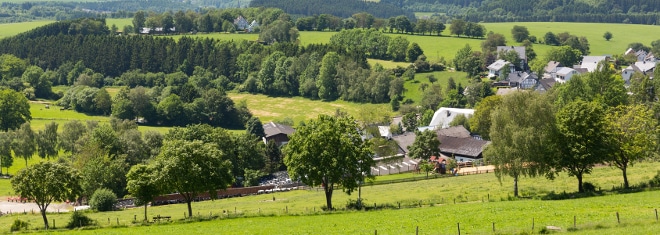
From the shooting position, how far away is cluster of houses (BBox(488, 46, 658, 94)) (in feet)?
496

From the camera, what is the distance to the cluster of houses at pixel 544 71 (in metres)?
151

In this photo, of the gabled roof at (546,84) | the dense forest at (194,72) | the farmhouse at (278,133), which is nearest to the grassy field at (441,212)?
the farmhouse at (278,133)

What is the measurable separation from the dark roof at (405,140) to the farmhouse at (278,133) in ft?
53.8

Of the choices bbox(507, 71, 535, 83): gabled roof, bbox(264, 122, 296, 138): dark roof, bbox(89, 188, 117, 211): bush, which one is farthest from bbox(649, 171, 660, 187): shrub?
bbox(507, 71, 535, 83): gabled roof

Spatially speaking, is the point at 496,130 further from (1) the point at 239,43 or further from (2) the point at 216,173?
(1) the point at 239,43

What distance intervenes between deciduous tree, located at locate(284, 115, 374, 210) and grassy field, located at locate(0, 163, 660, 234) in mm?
2664

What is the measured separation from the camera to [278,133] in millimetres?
115000

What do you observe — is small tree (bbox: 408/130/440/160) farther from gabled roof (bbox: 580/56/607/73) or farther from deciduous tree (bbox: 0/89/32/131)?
gabled roof (bbox: 580/56/607/73)

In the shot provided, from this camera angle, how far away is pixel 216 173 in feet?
196

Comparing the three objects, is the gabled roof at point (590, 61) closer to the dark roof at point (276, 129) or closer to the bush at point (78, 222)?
the dark roof at point (276, 129)

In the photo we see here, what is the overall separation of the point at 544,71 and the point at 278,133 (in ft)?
247

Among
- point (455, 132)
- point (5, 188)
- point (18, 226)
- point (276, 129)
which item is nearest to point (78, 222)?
Result: point (18, 226)

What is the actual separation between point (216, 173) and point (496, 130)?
2251cm

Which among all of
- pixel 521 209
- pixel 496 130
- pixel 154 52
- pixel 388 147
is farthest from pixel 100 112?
pixel 521 209
